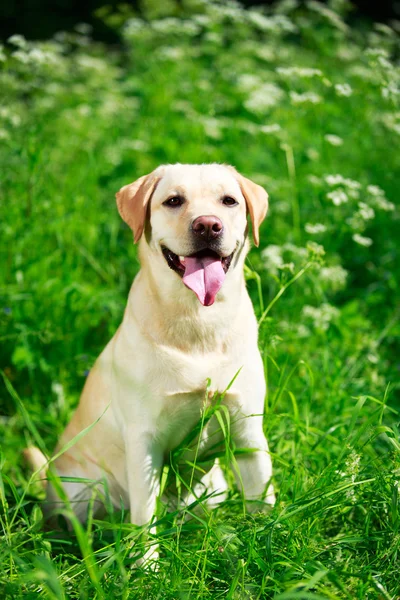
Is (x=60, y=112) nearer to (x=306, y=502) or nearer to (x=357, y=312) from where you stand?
(x=357, y=312)

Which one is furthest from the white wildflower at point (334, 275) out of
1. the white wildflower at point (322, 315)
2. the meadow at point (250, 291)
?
the white wildflower at point (322, 315)

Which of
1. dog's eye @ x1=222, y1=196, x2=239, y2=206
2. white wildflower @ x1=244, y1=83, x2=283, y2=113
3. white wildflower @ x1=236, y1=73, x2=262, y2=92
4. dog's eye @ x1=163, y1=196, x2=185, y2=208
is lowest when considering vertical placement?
white wildflower @ x1=236, y1=73, x2=262, y2=92

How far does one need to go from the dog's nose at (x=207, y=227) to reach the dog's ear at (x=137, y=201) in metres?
0.28

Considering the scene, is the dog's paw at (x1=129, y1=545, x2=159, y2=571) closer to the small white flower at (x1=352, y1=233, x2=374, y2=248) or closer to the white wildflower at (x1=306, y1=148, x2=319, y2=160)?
the small white flower at (x1=352, y1=233, x2=374, y2=248)

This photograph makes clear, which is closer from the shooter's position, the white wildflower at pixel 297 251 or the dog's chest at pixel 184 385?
the dog's chest at pixel 184 385

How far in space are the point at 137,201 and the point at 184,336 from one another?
55 cm

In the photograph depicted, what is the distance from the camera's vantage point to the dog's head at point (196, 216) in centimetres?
229

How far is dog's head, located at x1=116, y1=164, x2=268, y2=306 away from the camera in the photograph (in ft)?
7.52

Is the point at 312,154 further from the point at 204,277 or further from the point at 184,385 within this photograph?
the point at 184,385

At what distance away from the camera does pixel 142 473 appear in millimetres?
2391

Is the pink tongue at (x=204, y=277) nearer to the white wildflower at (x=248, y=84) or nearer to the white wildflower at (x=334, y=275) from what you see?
the white wildflower at (x=334, y=275)

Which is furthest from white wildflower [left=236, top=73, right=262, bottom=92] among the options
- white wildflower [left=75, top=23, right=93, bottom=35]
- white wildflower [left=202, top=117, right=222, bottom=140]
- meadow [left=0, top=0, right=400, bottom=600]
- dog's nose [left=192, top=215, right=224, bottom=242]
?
dog's nose [left=192, top=215, right=224, bottom=242]

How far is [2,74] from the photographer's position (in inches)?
160

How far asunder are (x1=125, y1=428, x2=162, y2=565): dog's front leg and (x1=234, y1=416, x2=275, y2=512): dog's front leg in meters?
0.32
